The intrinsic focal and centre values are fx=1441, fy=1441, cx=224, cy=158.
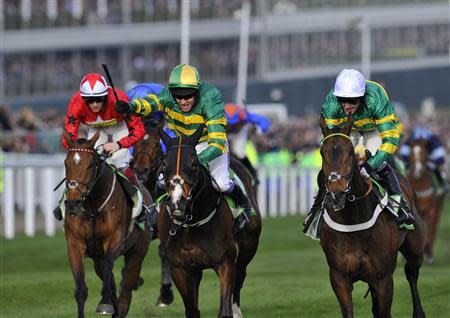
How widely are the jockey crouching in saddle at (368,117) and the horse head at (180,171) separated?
1.05m

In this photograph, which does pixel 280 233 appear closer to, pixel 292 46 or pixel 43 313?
pixel 43 313

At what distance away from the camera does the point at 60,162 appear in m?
24.5

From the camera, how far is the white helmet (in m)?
11.0

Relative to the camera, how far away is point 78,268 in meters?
12.1

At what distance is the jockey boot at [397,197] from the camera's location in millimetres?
11078

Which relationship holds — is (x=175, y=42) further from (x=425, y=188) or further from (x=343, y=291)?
(x=343, y=291)

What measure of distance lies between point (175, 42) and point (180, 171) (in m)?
39.4

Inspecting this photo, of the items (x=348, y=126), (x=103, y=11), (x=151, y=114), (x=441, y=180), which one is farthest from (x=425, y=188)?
(x=103, y=11)

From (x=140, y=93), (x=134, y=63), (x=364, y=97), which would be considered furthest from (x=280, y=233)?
(x=134, y=63)

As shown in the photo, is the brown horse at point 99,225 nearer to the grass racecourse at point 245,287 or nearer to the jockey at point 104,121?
the jockey at point 104,121

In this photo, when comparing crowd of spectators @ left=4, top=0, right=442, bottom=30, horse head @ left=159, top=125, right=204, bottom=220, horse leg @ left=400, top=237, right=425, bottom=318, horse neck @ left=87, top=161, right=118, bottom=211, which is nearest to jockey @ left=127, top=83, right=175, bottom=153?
horse neck @ left=87, top=161, right=118, bottom=211

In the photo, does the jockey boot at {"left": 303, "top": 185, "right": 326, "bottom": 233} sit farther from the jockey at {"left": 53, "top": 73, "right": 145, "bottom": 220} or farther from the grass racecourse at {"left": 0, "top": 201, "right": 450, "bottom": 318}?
the grass racecourse at {"left": 0, "top": 201, "right": 450, "bottom": 318}

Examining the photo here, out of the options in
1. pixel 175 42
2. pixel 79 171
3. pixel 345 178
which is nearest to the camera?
pixel 345 178

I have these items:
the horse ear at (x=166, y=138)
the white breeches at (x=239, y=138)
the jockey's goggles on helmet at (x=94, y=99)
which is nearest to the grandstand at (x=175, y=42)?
the white breeches at (x=239, y=138)
